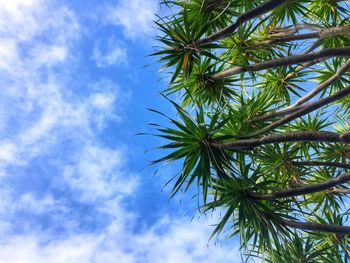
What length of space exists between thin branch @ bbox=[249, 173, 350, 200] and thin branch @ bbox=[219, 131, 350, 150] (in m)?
0.39

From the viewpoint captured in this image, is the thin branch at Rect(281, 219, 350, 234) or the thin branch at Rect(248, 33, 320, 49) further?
the thin branch at Rect(248, 33, 320, 49)

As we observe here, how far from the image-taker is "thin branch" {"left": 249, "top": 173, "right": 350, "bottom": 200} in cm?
300

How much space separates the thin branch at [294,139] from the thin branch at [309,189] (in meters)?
0.39

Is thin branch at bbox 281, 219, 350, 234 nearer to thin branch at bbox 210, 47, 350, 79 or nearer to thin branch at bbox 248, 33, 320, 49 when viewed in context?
thin branch at bbox 210, 47, 350, 79

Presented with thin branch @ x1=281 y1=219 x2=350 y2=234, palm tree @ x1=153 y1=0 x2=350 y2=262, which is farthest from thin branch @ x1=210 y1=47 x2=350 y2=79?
thin branch @ x1=281 y1=219 x2=350 y2=234

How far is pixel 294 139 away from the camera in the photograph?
111 inches

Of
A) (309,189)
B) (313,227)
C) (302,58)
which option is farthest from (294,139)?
(313,227)

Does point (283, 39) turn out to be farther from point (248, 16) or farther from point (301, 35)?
point (248, 16)

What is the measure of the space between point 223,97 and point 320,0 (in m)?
1.57

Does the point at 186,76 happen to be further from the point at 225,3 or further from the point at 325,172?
the point at 325,172

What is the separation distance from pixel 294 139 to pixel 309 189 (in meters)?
0.48

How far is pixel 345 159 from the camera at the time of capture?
4.39 metres

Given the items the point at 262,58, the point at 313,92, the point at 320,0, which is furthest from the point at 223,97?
the point at 320,0

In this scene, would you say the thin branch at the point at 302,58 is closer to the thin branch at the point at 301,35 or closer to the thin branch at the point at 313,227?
the thin branch at the point at 301,35
